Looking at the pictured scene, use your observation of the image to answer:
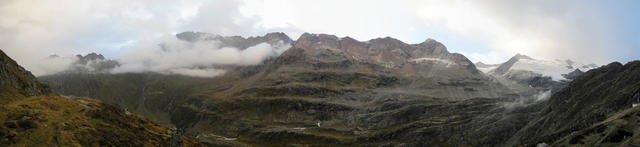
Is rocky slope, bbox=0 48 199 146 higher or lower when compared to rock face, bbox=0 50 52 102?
lower

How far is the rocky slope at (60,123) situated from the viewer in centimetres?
10350

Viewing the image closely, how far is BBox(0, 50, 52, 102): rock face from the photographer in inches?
5782

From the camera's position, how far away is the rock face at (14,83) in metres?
147

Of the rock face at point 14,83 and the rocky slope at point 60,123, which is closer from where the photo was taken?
the rocky slope at point 60,123

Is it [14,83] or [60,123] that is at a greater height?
[14,83]

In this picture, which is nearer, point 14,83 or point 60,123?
point 60,123

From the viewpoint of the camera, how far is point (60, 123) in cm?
11525

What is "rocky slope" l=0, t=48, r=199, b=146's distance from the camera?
10350 centimetres

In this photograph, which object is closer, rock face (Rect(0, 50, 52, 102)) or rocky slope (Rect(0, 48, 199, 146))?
rocky slope (Rect(0, 48, 199, 146))

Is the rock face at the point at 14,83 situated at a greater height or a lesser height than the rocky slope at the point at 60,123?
greater

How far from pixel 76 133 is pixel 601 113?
193 metres

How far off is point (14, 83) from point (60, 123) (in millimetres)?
64178

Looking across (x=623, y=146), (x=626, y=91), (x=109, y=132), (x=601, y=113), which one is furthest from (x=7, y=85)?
(x=626, y=91)

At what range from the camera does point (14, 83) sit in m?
162
